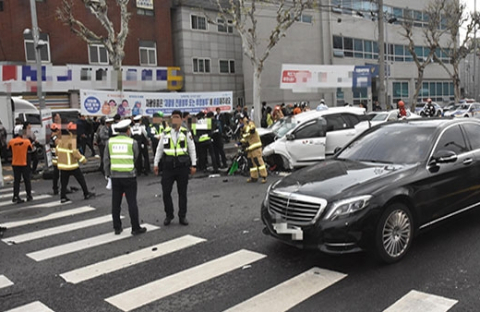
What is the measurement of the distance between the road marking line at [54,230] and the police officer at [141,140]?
490 centimetres

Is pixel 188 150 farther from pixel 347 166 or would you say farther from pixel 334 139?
pixel 334 139

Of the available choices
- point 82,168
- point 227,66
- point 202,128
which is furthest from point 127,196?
point 227,66

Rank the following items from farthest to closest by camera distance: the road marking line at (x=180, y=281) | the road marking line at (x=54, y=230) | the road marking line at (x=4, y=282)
Result: the road marking line at (x=54, y=230)
the road marking line at (x=4, y=282)
the road marking line at (x=180, y=281)

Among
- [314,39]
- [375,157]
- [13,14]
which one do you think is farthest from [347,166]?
[314,39]

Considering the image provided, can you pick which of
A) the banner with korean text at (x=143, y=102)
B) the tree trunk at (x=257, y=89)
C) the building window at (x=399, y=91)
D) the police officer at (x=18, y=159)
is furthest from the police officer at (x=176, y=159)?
the building window at (x=399, y=91)

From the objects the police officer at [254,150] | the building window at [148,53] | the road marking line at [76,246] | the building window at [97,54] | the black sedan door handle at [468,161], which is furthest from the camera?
the building window at [148,53]

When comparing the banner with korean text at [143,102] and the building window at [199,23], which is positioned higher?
the building window at [199,23]

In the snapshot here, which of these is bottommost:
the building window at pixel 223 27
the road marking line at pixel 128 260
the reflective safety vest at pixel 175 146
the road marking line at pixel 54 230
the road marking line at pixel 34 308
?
the road marking line at pixel 34 308

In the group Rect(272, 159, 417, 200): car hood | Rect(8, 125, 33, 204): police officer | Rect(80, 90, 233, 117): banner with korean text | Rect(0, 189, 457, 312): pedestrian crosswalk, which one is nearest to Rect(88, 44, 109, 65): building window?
Rect(80, 90, 233, 117): banner with korean text

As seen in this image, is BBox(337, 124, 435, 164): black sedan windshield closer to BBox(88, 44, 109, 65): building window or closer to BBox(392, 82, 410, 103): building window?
BBox(88, 44, 109, 65): building window

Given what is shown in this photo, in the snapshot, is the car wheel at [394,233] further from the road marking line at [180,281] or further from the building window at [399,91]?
the building window at [399,91]

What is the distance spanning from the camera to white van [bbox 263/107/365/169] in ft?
39.9

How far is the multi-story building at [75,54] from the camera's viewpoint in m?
19.8

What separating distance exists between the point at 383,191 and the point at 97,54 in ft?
84.0
